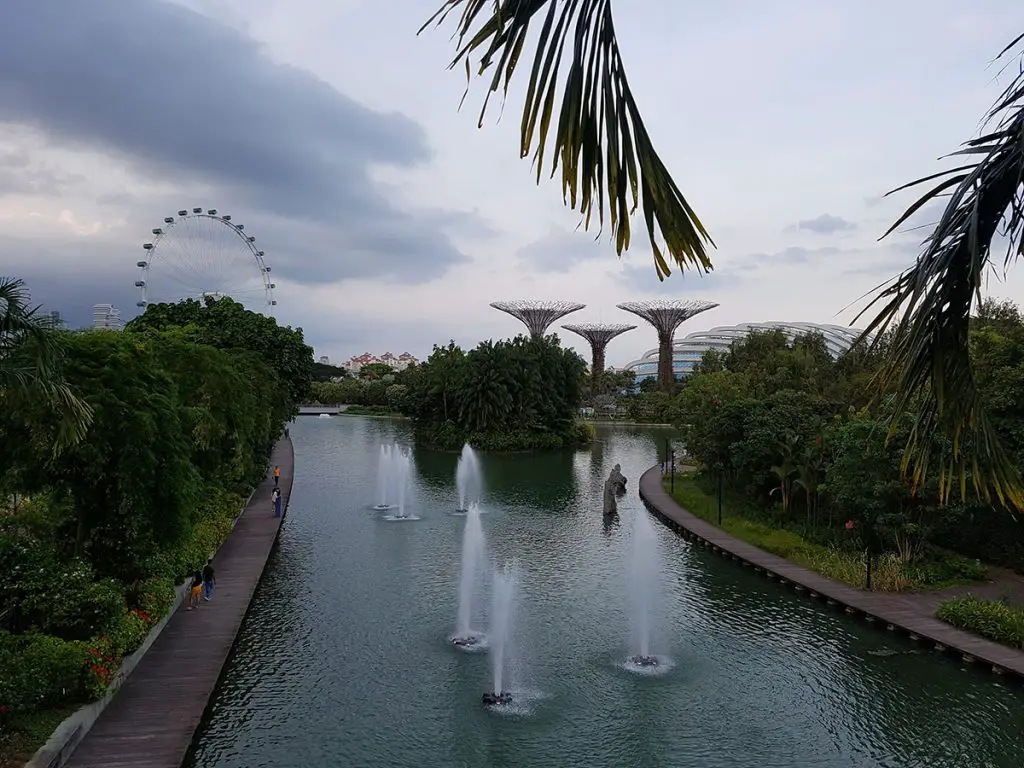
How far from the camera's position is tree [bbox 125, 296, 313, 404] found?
40.9 m

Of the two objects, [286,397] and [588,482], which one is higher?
[286,397]

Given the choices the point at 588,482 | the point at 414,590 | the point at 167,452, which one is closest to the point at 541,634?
the point at 414,590

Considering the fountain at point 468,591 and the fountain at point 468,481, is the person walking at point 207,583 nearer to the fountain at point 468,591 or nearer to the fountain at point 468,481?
the fountain at point 468,591

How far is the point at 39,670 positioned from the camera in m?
11.6

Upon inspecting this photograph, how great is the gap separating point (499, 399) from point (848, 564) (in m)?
38.0

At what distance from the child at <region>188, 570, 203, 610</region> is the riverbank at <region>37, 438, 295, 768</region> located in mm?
168

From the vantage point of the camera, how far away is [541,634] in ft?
57.3

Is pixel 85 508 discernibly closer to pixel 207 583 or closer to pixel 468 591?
pixel 207 583

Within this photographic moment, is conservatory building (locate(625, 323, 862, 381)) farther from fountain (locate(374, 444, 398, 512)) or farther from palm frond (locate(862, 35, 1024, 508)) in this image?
palm frond (locate(862, 35, 1024, 508))

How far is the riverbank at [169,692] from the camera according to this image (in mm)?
11117

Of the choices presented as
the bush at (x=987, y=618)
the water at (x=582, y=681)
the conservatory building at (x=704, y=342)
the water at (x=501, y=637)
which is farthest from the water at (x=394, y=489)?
the conservatory building at (x=704, y=342)

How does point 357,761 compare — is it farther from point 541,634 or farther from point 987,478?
point 987,478

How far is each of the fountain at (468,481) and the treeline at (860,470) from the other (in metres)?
10.2

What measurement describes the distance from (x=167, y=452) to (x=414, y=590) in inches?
292
